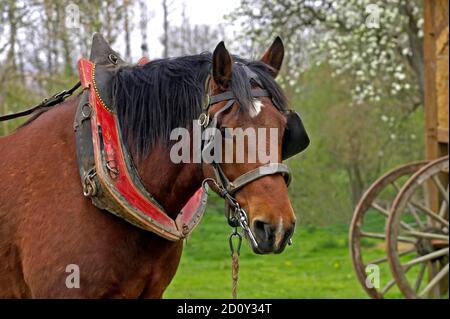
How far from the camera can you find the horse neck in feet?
10.7

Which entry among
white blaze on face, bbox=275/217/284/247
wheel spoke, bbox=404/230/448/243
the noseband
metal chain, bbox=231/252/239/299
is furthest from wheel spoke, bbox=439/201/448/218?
white blaze on face, bbox=275/217/284/247

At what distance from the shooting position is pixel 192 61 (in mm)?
3363

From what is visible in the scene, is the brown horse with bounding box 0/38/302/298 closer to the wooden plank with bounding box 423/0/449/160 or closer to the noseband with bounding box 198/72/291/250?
the noseband with bounding box 198/72/291/250

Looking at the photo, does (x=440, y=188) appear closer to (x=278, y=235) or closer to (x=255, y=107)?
(x=255, y=107)

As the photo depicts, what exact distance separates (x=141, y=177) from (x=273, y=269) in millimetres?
9325

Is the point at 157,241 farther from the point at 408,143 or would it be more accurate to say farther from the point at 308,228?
the point at 408,143

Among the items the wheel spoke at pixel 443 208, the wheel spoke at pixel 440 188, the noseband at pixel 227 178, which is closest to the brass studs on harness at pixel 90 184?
the noseband at pixel 227 178

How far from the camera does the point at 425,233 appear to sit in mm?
8539

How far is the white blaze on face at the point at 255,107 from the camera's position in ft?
9.96

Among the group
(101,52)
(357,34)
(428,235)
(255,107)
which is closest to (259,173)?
(255,107)

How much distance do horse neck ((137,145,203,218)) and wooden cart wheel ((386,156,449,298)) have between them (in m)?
5.03

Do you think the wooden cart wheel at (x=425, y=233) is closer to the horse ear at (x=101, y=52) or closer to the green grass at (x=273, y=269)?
the green grass at (x=273, y=269)

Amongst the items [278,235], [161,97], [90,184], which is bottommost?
[278,235]
